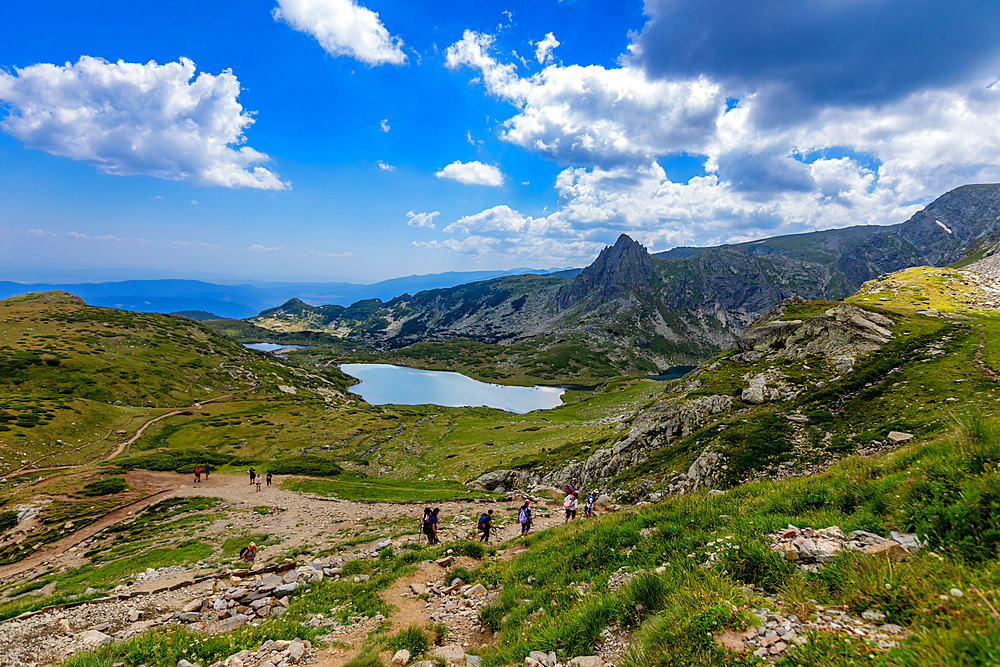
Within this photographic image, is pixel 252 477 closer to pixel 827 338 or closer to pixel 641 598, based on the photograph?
pixel 641 598

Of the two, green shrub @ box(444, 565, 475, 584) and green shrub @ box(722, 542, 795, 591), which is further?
green shrub @ box(444, 565, 475, 584)

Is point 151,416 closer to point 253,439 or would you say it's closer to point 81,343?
point 253,439

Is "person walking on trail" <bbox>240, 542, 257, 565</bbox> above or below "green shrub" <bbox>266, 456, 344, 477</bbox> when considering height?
above

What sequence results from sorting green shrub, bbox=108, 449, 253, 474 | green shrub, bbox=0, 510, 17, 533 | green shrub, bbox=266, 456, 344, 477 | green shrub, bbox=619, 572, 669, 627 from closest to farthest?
green shrub, bbox=619, 572, 669, 627, green shrub, bbox=0, 510, 17, 533, green shrub, bbox=108, 449, 253, 474, green shrub, bbox=266, 456, 344, 477

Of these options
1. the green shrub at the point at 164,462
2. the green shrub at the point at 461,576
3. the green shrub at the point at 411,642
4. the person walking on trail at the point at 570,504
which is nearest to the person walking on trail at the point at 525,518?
the person walking on trail at the point at 570,504

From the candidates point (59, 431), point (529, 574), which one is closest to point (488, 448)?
point (529, 574)

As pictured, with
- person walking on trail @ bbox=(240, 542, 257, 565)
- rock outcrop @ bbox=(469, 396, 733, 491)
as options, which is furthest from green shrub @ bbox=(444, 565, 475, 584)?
rock outcrop @ bbox=(469, 396, 733, 491)

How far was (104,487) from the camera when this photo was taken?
4003 cm

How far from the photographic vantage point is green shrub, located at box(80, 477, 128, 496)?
128 feet

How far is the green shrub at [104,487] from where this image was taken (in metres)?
38.9

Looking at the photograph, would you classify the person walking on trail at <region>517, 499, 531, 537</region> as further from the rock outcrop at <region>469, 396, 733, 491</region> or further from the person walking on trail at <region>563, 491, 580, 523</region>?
the rock outcrop at <region>469, 396, 733, 491</region>

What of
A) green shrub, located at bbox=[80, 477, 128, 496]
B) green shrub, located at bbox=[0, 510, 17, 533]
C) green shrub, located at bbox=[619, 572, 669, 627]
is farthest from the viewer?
green shrub, located at bbox=[80, 477, 128, 496]

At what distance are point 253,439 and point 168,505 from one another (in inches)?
2012

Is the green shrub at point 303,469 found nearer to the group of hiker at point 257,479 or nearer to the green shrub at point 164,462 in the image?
the group of hiker at point 257,479
